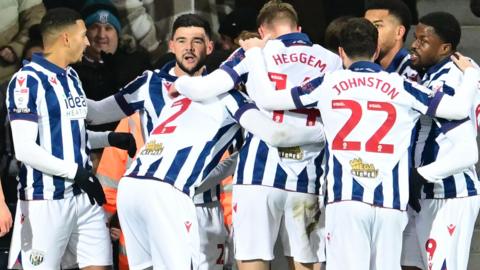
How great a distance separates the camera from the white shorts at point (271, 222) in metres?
8.62

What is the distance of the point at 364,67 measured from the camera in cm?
821

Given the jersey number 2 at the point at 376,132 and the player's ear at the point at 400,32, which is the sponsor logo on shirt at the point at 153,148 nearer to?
the jersey number 2 at the point at 376,132

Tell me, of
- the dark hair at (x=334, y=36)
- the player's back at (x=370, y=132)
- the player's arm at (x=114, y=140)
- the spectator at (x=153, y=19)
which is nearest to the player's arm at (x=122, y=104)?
the player's arm at (x=114, y=140)

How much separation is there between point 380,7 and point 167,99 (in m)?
1.49

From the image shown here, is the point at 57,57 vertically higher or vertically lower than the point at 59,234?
higher

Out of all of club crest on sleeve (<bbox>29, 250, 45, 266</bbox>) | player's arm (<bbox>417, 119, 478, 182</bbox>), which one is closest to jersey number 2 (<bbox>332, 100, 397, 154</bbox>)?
player's arm (<bbox>417, 119, 478, 182</bbox>)

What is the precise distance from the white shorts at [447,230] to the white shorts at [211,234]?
1.28m

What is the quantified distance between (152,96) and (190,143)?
0.73 m

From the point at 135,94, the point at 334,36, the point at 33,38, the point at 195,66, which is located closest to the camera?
the point at 195,66

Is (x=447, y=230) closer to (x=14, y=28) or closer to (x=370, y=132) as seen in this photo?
(x=370, y=132)

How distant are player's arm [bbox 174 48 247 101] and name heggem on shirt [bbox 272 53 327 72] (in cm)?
22

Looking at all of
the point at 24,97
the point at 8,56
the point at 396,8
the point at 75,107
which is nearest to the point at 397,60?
the point at 396,8

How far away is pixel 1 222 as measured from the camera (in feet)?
27.5

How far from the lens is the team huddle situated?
8180 millimetres
